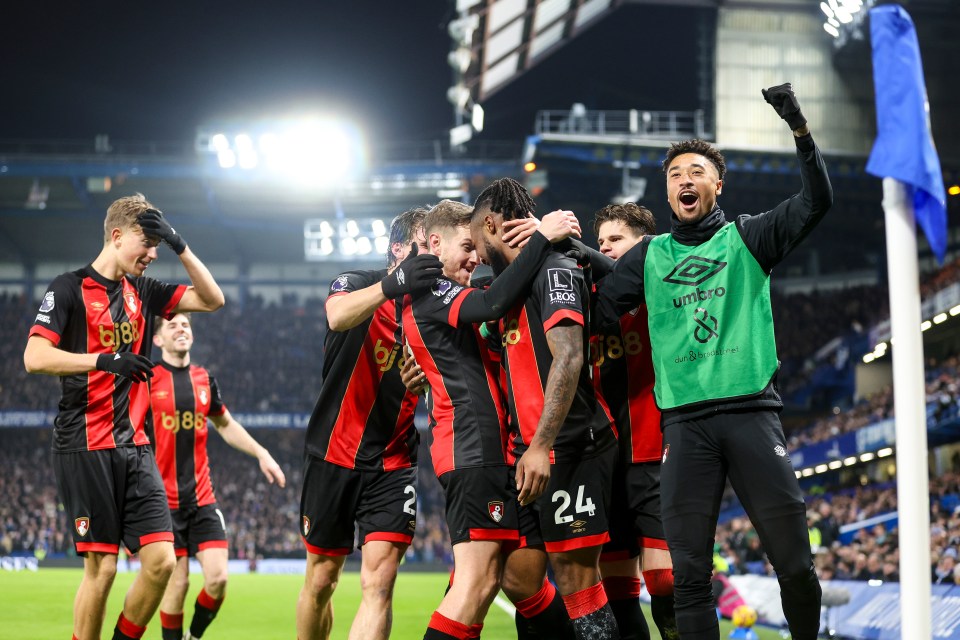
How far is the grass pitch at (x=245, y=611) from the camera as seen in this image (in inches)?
428

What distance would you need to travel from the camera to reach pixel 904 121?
3.54 metres

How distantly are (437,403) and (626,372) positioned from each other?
1145mm

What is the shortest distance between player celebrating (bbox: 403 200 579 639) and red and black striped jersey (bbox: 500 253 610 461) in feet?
0.30

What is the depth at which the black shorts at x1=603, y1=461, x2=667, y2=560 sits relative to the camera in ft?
16.7

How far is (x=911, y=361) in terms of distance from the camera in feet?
10.7

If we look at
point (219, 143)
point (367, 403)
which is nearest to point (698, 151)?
point (367, 403)

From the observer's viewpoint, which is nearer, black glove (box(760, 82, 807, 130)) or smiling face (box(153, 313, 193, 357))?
black glove (box(760, 82, 807, 130))

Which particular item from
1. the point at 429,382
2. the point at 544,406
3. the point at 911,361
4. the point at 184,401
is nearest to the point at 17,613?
the point at 184,401

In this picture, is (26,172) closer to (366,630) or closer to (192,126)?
(192,126)

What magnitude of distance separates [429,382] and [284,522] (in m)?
29.8

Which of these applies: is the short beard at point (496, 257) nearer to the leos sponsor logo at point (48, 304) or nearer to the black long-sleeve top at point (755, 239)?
the black long-sleeve top at point (755, 239)

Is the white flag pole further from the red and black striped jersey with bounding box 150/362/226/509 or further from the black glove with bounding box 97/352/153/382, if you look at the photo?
the red and black striped jersey with bounding box 150/362/226/509

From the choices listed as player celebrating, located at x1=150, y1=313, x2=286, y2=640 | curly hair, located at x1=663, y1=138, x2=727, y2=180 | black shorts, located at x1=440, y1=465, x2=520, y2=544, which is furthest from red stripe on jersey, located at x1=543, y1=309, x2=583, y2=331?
player celebrating, located at x1=150, y1=313, x2=286, y2=640

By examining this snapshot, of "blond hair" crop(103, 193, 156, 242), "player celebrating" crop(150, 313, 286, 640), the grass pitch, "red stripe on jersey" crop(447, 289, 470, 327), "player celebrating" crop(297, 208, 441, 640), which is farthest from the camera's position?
the grass pitch
